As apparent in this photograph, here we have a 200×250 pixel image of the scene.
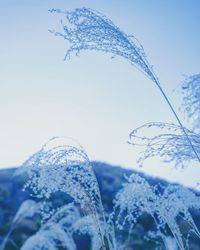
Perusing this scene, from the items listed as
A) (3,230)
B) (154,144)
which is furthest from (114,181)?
(154,144)

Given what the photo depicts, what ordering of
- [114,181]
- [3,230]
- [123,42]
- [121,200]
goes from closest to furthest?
[123,42] < [121,200] < [3,230] < [114,181]

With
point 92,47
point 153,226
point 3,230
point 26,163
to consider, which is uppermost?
point 3,230

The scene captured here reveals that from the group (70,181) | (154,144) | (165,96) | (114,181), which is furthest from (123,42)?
(114,181)

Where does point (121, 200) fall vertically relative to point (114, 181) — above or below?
below

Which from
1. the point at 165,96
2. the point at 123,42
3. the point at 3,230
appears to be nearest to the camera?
the point at 165,96

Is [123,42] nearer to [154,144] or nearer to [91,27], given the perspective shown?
[91,27]

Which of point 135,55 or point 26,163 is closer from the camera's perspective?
point 135,55

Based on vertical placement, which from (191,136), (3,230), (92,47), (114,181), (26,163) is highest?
(114,181)

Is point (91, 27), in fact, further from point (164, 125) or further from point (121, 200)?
point (121, 200)

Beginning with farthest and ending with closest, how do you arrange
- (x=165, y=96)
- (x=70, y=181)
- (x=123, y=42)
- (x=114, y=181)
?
(x=114, y=181)
(x=70, y=181)
(x=123, y=42)
(x=165, y=96)
